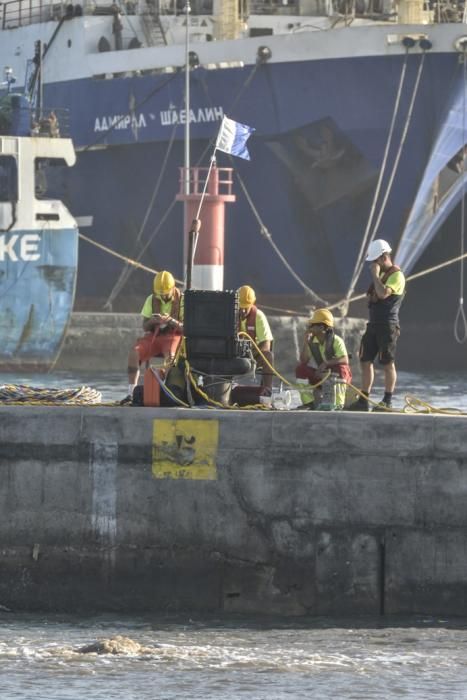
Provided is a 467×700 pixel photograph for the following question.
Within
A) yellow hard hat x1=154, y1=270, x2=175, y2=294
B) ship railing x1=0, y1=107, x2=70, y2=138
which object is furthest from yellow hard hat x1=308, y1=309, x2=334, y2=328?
ship railing x1=0, y1=107, x2=70, y2=138

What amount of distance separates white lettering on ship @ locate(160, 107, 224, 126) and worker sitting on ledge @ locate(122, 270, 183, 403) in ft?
83.9

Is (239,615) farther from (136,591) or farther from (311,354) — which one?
(311,354)

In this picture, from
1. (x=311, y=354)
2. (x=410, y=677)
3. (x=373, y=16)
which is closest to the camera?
(x=410, y=677)

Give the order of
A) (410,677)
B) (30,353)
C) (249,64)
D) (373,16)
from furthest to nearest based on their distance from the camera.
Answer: (373,16), (249,64), (30,353), (410,677)

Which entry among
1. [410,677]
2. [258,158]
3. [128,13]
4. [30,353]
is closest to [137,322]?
[30,353]

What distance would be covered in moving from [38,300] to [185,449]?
76.3 feet

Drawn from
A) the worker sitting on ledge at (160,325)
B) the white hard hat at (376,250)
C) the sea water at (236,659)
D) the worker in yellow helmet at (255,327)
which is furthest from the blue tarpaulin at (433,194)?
the sea water at (236,659)

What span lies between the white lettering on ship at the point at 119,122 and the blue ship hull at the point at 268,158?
3cm

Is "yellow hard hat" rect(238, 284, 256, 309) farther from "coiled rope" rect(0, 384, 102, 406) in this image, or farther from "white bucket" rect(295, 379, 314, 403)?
"coiled rope" rect(0, 384, 102, 406)

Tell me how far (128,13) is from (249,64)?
475cm

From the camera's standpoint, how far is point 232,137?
28.6 metres

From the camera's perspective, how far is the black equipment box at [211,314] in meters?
14.2

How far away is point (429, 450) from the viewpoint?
13164mm

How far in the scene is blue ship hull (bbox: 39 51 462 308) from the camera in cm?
3941
